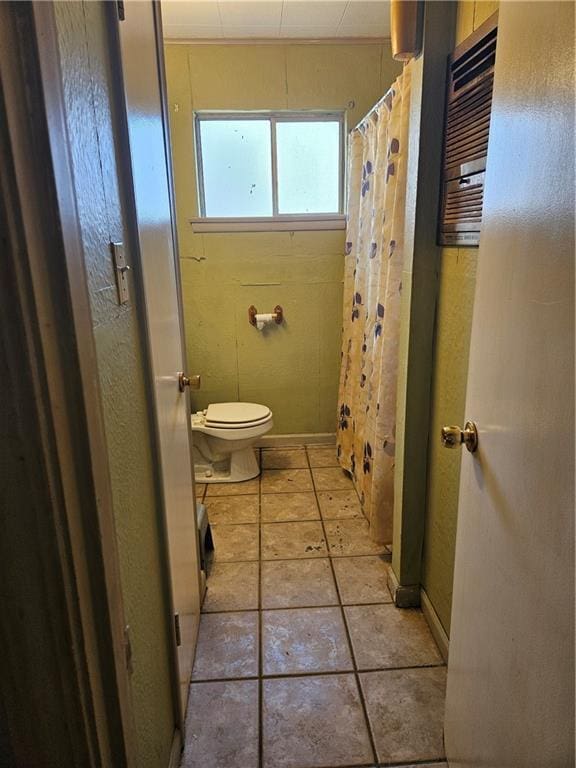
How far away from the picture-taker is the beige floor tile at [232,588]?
2.01 metres

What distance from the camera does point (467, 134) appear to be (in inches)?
55.5

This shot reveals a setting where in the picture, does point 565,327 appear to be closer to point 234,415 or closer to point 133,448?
point 133,448

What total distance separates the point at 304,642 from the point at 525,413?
1346 millimetres

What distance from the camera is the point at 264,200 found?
3229 mm

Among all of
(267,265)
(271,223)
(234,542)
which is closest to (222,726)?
(234,542)

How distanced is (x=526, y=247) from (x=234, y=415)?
2356 mm

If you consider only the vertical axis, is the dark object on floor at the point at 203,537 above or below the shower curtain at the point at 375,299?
below

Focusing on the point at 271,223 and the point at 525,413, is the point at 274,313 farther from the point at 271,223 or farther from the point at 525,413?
the point at 525,413

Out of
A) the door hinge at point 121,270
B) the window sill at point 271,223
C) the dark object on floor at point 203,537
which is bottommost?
the dark object on floor at point 203,537

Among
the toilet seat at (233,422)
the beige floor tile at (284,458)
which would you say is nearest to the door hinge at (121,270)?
the toilet seat at (233,422)

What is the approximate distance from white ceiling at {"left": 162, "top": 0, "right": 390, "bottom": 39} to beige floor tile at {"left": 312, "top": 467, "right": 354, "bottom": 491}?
246cm

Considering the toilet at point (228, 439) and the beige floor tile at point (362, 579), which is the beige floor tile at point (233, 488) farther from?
the beige floor tile at point (362, 579)

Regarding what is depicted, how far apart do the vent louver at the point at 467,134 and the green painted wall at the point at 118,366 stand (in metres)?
0.89

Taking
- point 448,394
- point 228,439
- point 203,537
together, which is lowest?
point 203,537
